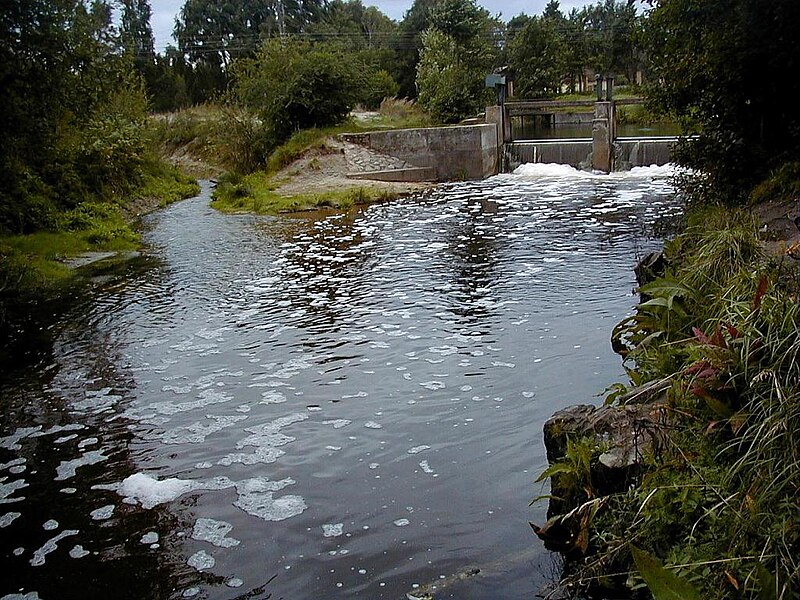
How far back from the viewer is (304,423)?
6.27 m

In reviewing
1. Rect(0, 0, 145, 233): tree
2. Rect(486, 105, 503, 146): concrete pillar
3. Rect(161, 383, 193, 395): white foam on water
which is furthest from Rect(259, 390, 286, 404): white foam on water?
Rect(486, 105, 503, 146): concrete pillar

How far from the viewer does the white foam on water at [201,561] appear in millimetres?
4285

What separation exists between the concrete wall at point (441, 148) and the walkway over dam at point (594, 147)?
3.11ft

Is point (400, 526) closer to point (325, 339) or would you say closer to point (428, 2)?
point (325, 339)

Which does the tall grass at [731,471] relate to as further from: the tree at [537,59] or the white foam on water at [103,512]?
the tree at [537,59]

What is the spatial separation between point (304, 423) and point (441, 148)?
2030 centimetres

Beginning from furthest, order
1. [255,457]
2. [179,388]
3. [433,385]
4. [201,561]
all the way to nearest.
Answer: [179,388], [433,385], [255,457], [201,561]

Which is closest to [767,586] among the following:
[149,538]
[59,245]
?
[149,538]

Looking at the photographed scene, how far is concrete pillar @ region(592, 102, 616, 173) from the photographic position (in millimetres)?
23844

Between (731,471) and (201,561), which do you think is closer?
(731,471)

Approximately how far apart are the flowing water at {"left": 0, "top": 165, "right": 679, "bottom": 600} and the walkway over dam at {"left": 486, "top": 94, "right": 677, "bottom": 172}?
12068 millimetres

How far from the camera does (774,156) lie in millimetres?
10883

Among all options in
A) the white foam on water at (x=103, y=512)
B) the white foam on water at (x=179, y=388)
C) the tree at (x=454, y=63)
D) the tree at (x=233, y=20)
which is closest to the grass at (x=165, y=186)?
the tree at (x=454, y=63)

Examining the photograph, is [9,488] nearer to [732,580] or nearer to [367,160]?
[732,580]
